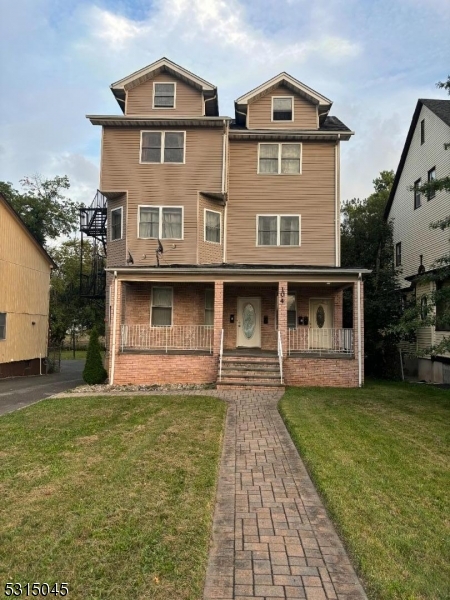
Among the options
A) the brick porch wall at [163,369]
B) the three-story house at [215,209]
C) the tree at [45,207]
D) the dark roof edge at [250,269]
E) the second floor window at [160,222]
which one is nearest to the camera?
the dark roof edge at [250,269]

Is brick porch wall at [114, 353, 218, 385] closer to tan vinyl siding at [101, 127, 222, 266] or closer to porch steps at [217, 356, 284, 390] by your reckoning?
porch steps at [217, 356, 284, 390]

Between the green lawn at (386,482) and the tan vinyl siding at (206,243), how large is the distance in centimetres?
720

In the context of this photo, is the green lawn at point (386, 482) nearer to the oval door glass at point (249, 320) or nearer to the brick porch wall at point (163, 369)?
the brick porch wall at point (163, 369)

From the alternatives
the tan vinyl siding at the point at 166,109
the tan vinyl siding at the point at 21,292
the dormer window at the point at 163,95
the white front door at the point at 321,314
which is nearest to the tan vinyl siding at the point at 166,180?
the tan vinyl siding at the point at 166,109

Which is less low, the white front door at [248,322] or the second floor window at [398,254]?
the second floor window at [398,254]

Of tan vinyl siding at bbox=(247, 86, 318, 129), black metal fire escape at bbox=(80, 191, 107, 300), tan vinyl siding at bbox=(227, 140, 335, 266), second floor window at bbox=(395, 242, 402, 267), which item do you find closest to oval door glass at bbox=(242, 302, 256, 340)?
tan vinyl siding at bbox=(227, 140, 335, 266)

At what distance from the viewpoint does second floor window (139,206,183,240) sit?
1500 centimetres

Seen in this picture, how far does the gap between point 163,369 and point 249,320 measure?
13.2ft

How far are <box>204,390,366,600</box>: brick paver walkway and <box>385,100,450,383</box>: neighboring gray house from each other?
11332 millimetres

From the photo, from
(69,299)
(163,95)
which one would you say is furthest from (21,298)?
(69,299)

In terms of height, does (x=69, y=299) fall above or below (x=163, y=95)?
below

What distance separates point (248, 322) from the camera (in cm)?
1532

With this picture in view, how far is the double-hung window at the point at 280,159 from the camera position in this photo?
51.7ft

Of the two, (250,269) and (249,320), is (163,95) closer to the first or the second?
(250,269)
